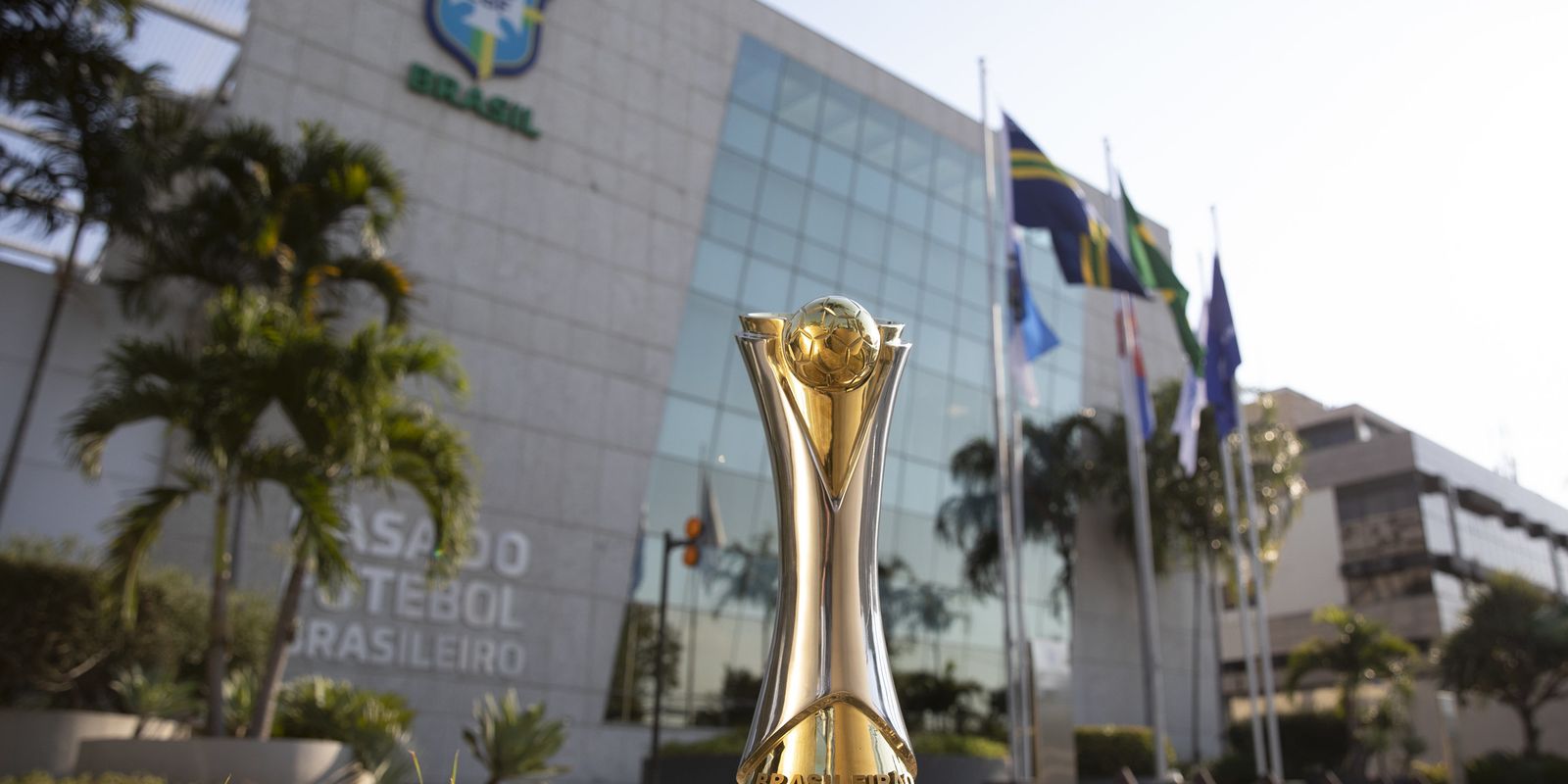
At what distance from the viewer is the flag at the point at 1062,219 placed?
55.2ft

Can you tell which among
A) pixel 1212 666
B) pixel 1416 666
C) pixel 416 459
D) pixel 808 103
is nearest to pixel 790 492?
pixel 416 459

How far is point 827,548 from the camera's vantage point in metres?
3.77

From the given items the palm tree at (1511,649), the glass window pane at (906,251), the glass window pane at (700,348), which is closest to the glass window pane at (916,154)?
the glass window pane at (906,251)

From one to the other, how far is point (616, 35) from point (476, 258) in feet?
19.5

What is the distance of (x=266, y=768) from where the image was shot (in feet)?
32.5

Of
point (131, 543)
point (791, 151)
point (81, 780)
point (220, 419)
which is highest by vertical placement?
point (791, 151)

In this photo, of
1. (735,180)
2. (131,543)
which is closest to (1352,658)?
(735,180)

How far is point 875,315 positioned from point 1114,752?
10710mm

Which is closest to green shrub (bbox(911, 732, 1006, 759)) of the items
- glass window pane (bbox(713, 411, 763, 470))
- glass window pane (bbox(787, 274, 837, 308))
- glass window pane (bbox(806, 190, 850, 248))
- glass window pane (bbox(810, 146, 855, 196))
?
glass window pane (bbox(713, 411, 763, 470))

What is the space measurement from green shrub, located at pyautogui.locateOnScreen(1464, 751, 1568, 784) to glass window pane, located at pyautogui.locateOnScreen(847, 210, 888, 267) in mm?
18914

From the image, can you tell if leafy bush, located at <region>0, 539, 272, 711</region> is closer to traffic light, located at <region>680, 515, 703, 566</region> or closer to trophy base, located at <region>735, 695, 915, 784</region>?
traffic light, located at <region>680, 515, 703, 566</region>

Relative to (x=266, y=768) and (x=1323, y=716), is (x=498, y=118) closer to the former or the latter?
(x=266, y=768)

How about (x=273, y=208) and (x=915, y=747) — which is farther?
(x=915, y=747)

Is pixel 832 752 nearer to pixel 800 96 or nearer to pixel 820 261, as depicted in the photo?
pixel 820 261
